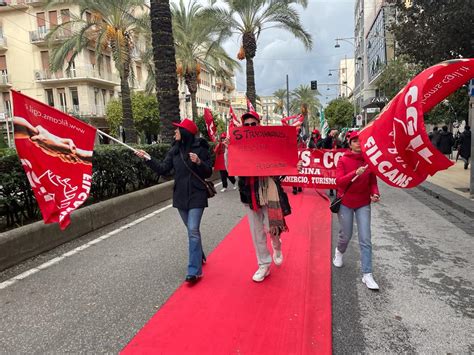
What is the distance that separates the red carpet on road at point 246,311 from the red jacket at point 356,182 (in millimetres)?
943

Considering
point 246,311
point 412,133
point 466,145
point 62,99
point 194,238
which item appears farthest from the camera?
point 62,99

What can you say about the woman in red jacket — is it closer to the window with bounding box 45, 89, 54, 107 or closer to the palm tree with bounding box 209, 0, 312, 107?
the palm tree with bounding box 209, 0, 312, 107

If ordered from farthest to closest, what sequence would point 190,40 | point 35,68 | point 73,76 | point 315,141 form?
point 35,68 < point 73,76 < point 190,40 < point 315,141

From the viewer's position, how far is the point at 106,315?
3.64m

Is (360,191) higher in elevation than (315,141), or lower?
lower

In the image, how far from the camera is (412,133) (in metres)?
3.43

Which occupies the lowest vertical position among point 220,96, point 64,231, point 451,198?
point 451,198

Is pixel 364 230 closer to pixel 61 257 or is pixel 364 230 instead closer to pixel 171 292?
pixel 171 292

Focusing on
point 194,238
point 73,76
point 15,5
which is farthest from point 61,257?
point 15,5

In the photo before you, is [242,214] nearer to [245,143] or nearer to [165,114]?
[245,143]

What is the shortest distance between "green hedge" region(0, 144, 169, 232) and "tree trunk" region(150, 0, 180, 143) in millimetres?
1052

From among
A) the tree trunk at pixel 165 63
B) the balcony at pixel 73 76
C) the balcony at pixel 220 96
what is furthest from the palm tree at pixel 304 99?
the tree trunk at pixel 165 63

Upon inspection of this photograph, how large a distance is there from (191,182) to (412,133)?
2230mm

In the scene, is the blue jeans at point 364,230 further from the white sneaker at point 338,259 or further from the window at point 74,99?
the window at point 74,99
